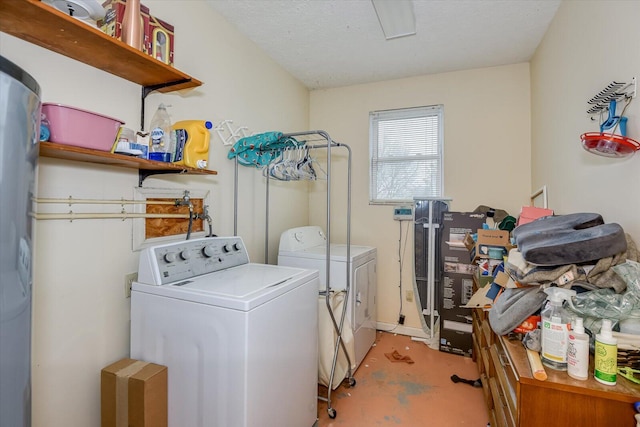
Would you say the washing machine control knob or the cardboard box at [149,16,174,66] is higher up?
the cardboard box at [149,16,174,66]

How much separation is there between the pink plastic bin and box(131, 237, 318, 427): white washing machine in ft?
1.74

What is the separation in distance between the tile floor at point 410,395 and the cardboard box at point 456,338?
6cm

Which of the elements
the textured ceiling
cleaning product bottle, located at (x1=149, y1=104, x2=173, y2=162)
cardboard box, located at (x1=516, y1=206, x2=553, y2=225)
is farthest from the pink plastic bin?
cardboard box, located at (x1=516, y1=206, x2=553, y2=225)

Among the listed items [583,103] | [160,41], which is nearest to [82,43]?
[160,41]

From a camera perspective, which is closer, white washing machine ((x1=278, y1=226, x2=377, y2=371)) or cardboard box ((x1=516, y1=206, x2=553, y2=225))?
cardboard box ((x1=516, y1=206, x2=553, y2=225))

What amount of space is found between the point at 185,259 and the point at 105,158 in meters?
0.58

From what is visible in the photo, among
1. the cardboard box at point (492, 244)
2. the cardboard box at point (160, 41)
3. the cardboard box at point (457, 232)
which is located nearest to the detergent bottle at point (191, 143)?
the cardboard box at point (160, 41)

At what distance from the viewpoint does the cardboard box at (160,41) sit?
1.45 meters

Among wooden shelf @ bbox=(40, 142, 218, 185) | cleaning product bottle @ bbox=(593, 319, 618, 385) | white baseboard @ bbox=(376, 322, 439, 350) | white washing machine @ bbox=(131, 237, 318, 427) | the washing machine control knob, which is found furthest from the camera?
white baseboard @ bbox=(376, 322, 439, 350)

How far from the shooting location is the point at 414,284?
3197mm

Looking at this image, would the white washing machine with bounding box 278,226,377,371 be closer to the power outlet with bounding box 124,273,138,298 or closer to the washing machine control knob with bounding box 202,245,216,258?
the washing machine control knob with bounding box 202,245,216,258

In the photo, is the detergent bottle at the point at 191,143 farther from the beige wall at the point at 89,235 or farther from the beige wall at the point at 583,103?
the beige wall at the point at 583,103

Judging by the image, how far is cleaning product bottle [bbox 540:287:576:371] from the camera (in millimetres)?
1015

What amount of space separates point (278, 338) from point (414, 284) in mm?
2122
